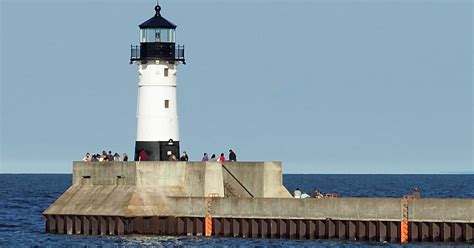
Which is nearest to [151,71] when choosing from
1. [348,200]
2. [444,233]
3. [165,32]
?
[165,32]

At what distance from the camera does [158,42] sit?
62.4 meters

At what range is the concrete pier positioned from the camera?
53500 mm

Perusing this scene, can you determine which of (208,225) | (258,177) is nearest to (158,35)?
(258,177)

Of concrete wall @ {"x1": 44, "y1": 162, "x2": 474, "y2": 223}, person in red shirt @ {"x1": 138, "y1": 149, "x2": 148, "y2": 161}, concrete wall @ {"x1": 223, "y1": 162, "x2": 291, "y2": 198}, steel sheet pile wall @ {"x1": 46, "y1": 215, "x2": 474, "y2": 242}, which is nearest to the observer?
steel sheet pile wall @ {"x1": 46, "y1": 215, "x2": 474, "y2": 242}

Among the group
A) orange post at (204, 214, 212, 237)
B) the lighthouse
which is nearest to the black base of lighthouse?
the lighthouse

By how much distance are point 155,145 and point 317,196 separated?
7904 millimetres

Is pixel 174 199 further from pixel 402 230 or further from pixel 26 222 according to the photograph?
pixel 26 222

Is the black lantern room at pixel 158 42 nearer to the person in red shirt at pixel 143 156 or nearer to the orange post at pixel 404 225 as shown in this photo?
the person in red shirt at pixel 143 156

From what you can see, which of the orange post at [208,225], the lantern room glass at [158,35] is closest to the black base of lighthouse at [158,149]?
the lantern room glass at [158,35]

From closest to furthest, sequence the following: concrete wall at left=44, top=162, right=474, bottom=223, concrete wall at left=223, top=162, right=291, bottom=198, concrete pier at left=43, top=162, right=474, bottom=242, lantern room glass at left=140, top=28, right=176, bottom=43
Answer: concrete pier at left=43, top=162, right=474, bottom=242 < concrete wall at left=44, top=162, right=474, bottom=223 < concrete wall at left=223, top=162, right=291, bottom=198 < lantern room glass at left=140, top=28, right=176, bottom=43

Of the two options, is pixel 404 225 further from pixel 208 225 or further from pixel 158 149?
pixel 158 149

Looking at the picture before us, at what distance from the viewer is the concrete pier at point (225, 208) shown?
5350 cm

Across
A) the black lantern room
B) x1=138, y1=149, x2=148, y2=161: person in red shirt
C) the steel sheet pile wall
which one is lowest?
the steel sheet pile wall

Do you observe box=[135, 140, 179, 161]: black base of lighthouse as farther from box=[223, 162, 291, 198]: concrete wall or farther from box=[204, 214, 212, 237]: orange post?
box=[204, 214, 212, 237]: orange post
